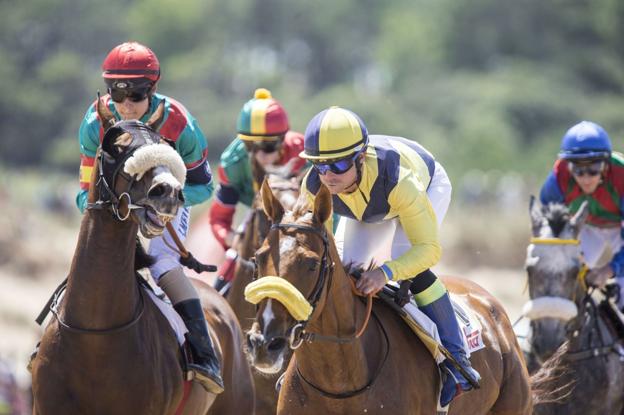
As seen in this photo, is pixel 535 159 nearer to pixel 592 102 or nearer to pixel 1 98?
pixel 592 102

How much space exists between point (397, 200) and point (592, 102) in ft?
218

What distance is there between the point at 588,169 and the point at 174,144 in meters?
4.04

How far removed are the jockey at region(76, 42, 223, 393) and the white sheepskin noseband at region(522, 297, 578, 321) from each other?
310 centimetres

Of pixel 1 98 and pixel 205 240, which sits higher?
pixel 205 240

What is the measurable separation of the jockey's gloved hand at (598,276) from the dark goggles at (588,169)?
0.81 m

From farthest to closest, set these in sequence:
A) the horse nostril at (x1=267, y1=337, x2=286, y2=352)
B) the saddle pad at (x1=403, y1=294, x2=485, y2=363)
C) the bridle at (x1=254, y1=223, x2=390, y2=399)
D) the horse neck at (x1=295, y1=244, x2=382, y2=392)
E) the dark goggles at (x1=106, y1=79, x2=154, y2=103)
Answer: the dark goggles at (x1=106, y1=79, x2=154, y2=103) < the saddle pad at (x1=403, y1=294, x2=485, y2=363) < the horse neck at (x1=295, y1=244, x2=382, y2=392) < the bridle at (x1=254, y1=223, x2=390, y2=399) < the horse nostril at (x1=267, y1=337, x2=286, y2=352)

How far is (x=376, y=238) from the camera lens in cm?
796

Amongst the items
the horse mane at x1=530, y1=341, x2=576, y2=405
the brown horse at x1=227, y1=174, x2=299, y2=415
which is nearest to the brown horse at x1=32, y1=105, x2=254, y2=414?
the brown horse at x1=227, y1=174, x2=299, y2=415

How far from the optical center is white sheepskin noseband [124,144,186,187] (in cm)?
692

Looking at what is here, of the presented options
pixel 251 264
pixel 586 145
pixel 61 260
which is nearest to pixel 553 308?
pixel 586 145

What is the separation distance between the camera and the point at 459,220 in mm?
30969

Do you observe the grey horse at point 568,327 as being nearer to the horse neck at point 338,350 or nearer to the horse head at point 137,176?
the horse neck at point 338,350

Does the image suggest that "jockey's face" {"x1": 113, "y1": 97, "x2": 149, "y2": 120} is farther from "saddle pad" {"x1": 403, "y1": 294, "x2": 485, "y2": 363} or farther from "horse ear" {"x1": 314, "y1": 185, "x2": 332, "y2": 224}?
"saddle pad" {"x1": 403, "y1": 294, "x2": 485, "y2": 363}

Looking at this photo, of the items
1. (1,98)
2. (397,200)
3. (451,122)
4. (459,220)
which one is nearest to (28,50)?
(1,98)
